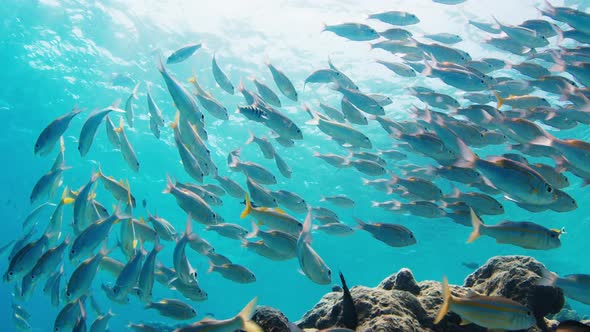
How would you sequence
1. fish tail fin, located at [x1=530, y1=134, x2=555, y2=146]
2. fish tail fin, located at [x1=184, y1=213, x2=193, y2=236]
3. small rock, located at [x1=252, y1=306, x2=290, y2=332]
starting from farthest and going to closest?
fish tail fin, located at [x1=530, y1=134, x2=555, y2=146], fish tail fin, located at [x1=184, y1=213, x2=193, y2=236], small rock, located at [x1=252, y1=306, x2=290, y2=332]

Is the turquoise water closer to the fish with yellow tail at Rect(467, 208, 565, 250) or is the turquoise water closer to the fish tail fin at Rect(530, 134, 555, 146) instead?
the fish tail fin at Rect(530, 134, 555, 146)

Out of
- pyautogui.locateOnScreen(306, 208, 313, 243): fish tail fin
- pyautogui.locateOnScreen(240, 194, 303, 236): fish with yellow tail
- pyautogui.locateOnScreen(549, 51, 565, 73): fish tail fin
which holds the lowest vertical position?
pyautogui.locateOnScreen(240, 194, 303, 236): fish with yellow tail

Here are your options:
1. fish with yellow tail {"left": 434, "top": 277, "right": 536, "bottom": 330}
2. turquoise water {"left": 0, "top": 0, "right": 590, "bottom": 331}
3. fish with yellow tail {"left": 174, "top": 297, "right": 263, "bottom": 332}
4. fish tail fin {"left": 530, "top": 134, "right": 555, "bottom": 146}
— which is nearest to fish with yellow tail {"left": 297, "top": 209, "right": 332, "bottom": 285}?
fish with yellow tail {"left": 174, "top": 297, "right": 263, "bottom": 332}

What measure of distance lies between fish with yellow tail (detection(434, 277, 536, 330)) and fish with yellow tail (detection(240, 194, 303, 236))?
7.22 ft

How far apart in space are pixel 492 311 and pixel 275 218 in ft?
9.13

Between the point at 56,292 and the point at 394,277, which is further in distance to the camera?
the point at 56,292

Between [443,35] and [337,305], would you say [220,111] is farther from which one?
[443,35]

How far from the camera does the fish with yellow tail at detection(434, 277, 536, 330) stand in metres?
2.87

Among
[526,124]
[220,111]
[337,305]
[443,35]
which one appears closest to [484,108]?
[526,124]

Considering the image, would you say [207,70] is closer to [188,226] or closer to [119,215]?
[119,215]

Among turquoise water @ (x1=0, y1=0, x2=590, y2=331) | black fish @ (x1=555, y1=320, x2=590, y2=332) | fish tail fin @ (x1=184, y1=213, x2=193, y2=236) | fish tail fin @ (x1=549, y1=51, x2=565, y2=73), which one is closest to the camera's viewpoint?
black fish @ (x1=555, y1=320, x2=590, y2=332)

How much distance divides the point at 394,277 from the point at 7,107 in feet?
94.7

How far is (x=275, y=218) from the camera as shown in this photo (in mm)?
4797

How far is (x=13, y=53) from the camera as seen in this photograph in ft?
63.4
